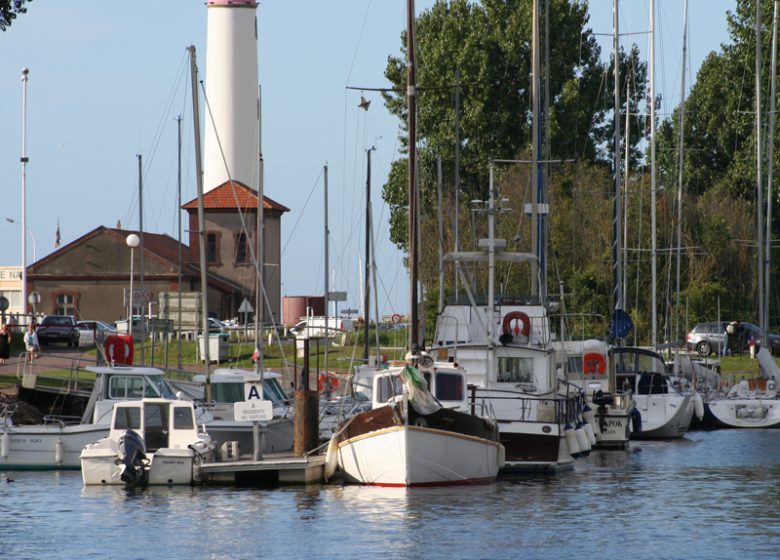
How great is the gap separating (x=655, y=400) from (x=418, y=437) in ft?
60.1

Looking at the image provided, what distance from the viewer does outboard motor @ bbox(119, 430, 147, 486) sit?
112 feet

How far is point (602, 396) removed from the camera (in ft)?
145

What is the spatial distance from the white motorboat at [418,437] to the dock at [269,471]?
42 centimetres

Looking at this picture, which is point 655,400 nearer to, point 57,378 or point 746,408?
point 746,408

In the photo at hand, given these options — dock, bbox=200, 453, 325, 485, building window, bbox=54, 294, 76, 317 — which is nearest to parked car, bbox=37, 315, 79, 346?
building window, bbox=54, 294, 76, 317

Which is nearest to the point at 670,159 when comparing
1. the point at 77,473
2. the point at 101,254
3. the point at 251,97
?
the point at 251,97

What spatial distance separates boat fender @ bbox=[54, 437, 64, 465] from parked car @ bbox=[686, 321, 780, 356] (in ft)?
120

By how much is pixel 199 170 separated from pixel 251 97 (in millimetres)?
55855

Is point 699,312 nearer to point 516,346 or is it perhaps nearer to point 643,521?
point 516,346

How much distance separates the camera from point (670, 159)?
87375mm

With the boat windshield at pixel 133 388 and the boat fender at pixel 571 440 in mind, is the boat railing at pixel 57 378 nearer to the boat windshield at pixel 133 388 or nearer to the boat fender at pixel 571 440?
the boat windshield at pixel 133 388

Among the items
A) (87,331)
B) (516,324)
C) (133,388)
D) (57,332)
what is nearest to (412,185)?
(516,324)

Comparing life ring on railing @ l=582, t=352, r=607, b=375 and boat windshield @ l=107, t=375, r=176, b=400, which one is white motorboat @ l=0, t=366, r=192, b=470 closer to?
boat windshield @ l=107, t=375, r=176, b=400

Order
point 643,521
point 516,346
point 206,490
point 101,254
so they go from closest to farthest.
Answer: point 643,521 < point 206,490 < point 516,346 < point 101,254
